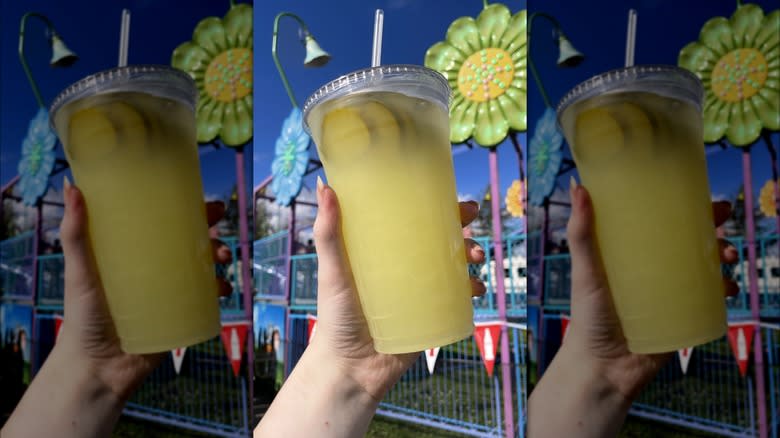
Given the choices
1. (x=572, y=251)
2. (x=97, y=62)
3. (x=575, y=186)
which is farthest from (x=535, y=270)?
(x=97, y=62)

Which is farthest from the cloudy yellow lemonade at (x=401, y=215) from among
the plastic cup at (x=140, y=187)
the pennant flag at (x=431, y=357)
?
the pennant flag at (x=431, y=357)

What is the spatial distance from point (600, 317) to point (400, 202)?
0.73 metres

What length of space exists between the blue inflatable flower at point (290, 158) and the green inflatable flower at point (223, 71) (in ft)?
0.71

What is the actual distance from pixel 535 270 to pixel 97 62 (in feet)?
4.44

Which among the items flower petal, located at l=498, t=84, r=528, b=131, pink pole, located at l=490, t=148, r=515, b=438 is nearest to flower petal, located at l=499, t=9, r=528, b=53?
flower petal, located at l=498, t=84, r=528, b=131

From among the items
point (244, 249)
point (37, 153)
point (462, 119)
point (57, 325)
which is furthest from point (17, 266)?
point (462, 119)

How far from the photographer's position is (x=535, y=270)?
175cm

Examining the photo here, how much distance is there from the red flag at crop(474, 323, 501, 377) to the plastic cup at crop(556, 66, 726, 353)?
58 cm

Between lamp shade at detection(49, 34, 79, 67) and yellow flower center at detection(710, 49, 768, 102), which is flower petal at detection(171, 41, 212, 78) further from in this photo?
yellow flower center at detection(710, 49, 768, 102)

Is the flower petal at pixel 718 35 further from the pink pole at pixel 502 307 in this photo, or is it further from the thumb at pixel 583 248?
the pink pole at pixel 502 307

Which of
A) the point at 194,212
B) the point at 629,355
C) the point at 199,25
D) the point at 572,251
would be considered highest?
the point at 199,25

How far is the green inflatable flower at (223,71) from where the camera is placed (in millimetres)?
1582

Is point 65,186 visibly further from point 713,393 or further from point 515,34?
point 713,393

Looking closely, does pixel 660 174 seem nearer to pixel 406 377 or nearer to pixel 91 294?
pixel 406 377
